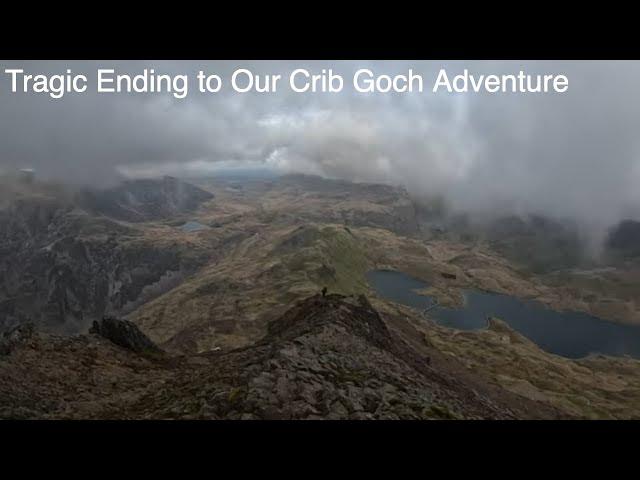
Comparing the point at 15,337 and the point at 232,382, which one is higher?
the point at 15,337

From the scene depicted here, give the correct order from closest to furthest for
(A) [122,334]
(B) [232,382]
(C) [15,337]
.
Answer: (B) [232,382]
(C) [15,337]
(A) [122,334]

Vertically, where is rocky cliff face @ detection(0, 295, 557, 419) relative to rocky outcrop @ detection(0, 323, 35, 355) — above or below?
below

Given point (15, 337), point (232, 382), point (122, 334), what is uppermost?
point (15, 337)

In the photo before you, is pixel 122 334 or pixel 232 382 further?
pixel 122 334

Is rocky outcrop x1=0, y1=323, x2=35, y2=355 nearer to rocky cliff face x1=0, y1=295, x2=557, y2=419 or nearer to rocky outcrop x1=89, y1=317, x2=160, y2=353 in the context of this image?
rocky cliff face x1=0, y1=295, x2=557, y2=419

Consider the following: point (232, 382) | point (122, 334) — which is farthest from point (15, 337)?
point (232, 382)

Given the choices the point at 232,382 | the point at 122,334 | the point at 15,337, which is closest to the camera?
the point at 232,382

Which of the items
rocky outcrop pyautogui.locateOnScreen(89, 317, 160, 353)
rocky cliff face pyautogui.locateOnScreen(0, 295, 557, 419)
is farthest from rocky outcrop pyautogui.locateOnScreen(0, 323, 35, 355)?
rocky outcrop pyautogui.locateOnScreen(89, 317, 160, 353)

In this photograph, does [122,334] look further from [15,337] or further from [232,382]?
[232,382]
